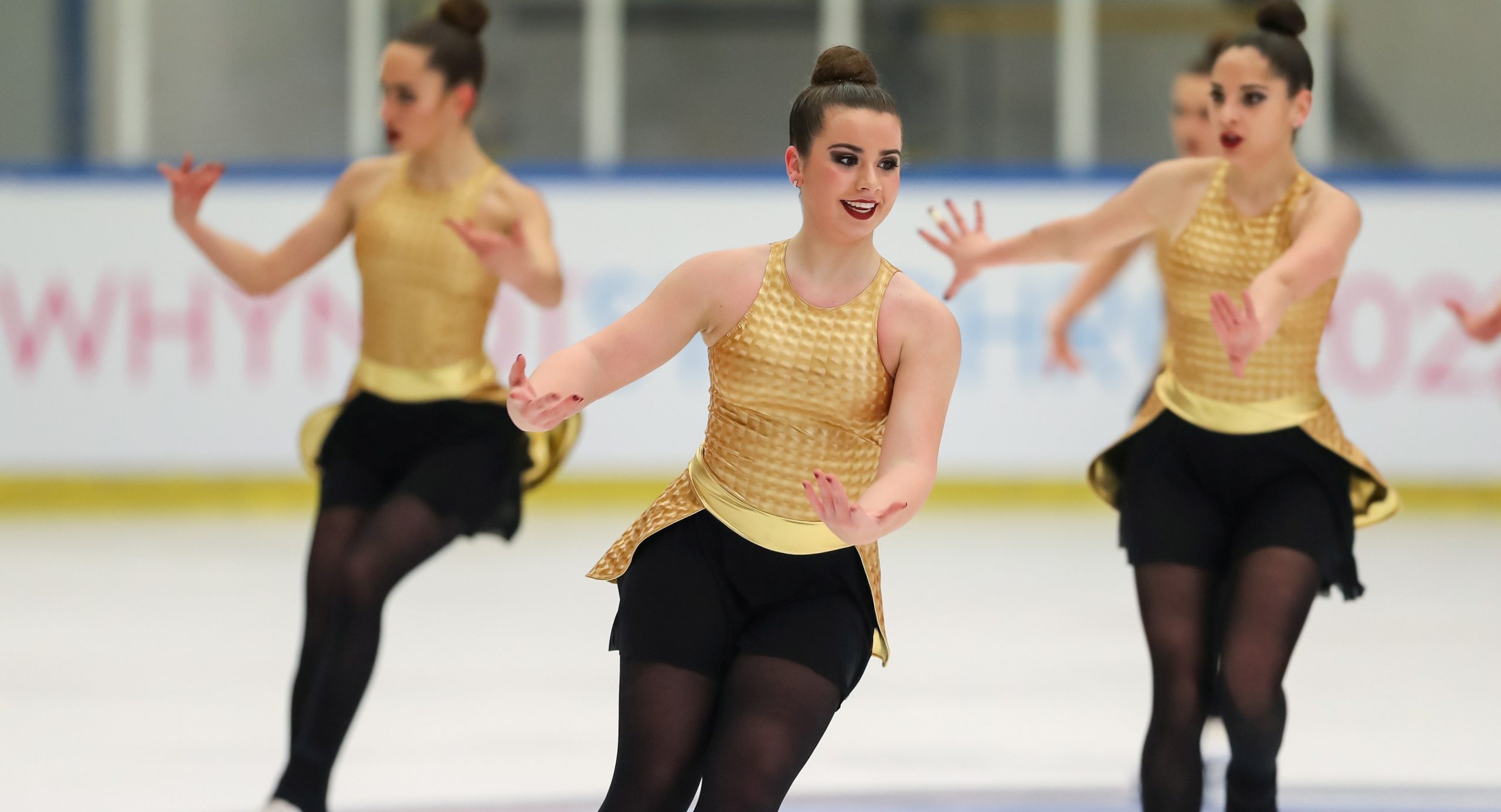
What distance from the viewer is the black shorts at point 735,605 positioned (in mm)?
2371

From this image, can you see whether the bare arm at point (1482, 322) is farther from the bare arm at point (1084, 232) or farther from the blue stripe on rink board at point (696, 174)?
the blue stripe on rink board at point (696, 174)

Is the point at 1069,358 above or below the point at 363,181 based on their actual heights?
below

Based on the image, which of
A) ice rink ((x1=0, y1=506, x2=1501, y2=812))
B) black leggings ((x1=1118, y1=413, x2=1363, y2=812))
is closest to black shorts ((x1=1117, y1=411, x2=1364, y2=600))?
black leggings ((x1=1118, y1=413, x2=1363, y2=812))

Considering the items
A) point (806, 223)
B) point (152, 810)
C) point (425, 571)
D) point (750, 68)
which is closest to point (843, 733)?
point (152, 810)

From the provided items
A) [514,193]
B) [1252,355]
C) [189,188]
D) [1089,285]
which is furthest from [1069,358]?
[189,188]

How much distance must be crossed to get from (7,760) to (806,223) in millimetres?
2551

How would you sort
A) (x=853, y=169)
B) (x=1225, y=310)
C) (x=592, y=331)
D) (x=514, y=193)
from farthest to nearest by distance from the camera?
(x=592, y=331) < (x=514, y=193) < (x=1225, y=310) < (x=853, y=169)

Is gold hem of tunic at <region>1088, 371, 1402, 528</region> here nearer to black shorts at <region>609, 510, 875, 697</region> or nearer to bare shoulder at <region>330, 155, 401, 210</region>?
black shorts at <region>609, 510, 875, 697</region>

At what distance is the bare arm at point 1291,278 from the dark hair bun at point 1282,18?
278 millimetres

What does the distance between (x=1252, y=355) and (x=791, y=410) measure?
1040 mm

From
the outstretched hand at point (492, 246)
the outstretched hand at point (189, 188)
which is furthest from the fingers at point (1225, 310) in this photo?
the outstretched hand at point (189, 188)

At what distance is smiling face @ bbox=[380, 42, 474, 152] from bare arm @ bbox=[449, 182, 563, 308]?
0.20m

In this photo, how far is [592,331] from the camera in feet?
24.9

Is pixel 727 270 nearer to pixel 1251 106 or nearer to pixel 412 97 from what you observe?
pixel 1251 106
